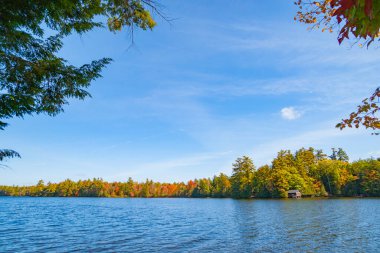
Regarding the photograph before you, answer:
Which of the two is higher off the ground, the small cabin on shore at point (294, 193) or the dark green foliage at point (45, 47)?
the dark green foliage at point (45, 47)

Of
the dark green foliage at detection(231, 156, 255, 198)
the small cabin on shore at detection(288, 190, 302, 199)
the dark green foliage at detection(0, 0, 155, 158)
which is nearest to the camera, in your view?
the dark green foliage at detection(0, 0, 155, 158)

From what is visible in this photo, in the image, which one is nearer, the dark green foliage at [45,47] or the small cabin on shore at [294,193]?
the dark green foliage at [45,47]

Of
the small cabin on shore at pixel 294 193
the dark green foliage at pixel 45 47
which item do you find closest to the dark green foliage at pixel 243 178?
the small cabin on shore at pixel 294 193

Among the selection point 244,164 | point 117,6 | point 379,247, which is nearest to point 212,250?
point 379,247

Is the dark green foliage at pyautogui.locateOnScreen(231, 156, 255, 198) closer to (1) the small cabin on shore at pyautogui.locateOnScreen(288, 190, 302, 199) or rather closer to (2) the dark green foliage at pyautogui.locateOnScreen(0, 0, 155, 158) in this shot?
(1) the small cabin on shore at pyautogui.locateOnScreen(288, 190, 302, 199)

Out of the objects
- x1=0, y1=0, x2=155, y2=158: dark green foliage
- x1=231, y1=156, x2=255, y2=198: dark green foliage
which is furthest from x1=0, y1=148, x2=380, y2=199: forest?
x1=0, y1=0, x2=155, y2=158: dark green foliage

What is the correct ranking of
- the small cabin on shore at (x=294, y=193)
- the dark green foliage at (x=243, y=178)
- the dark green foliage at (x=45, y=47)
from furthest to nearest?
the dark green foliage at (x=243, y=178) < the small cabin on shore at (x=294, y=193) < the dark green foliage at (x=45, y=47)

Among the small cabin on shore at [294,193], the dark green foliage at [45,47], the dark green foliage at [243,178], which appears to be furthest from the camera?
the dark green foliage at [243,178]

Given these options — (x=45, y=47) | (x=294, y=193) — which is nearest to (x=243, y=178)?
(x=294, y=193)

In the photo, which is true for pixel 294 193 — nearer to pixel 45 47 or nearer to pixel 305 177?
pixel 305 177

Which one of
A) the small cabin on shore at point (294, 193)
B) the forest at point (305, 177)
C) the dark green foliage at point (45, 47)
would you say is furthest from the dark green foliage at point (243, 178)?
the dark green foliage at point (45, 47)

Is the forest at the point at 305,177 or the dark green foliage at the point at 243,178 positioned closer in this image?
the forest at the point at 305,177

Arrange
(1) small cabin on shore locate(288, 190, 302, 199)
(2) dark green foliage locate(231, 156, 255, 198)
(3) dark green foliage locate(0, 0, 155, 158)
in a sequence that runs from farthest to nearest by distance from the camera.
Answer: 1. (2) dark green foliage locate(231, 156, 255, 198)
2. (1) small cabin on shore locate(288, 190, 302, 199)
3. (3) dark green foliage locate(0, 0, 155, 158)

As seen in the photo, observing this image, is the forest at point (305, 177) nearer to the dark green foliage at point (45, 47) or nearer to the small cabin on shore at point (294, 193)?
the small cabin on shore at point (294, 193)
